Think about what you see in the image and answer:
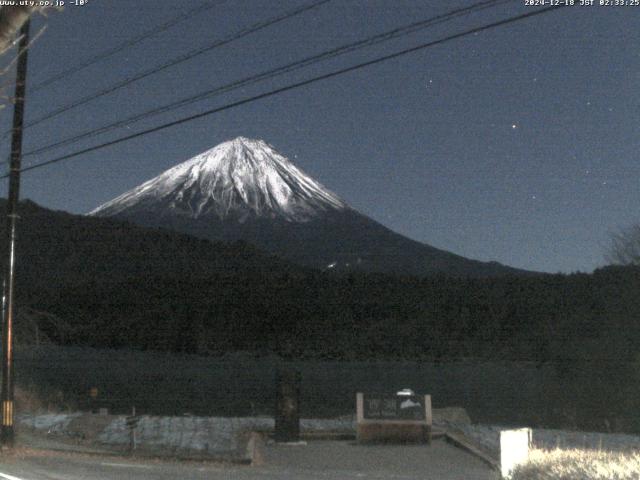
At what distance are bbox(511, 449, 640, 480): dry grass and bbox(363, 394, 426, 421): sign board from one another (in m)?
10.6

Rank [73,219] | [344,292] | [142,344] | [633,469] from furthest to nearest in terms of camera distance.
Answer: [73,219] < [344,292] < [142,344] < [633,469]

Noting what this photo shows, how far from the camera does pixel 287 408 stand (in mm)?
20734

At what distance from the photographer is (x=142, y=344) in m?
98.3

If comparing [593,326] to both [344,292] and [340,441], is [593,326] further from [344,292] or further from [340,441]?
[344,292]

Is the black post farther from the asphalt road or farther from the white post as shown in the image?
the white post

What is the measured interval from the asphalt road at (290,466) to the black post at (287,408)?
41cm

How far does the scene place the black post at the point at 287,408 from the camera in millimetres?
20672

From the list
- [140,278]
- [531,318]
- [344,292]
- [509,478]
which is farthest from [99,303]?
[509,478]

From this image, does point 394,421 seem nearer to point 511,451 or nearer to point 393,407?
point 393,407

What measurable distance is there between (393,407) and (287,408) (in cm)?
249

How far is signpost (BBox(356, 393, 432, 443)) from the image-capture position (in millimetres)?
21016

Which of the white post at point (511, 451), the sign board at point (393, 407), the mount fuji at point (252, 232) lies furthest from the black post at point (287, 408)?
the mount fuji at point (252, 232)

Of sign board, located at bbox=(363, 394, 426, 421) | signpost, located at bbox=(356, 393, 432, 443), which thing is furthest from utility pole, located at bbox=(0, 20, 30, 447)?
sign board, located at bbox=(363, 394, 426, 421)

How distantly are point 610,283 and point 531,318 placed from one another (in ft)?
114
